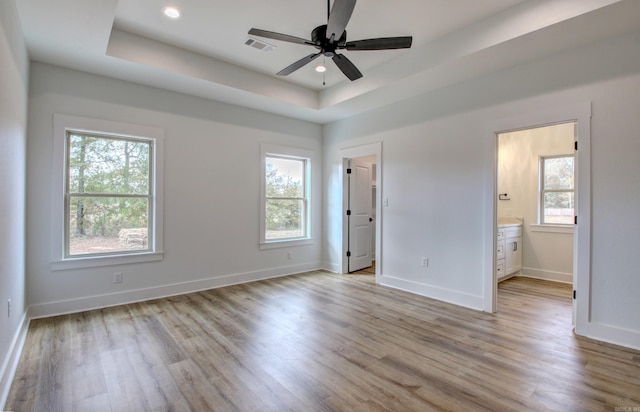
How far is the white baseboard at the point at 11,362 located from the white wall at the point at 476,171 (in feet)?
13.5

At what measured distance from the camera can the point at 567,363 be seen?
95.6 inches

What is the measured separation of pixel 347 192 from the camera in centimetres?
566

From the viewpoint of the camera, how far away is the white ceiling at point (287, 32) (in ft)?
8.53

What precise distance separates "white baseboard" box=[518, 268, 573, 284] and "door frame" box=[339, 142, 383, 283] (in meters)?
2.76

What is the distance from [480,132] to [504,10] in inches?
50.4

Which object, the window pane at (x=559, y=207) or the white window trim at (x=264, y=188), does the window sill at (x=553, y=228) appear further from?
the white window trim at (x=264, y=188)

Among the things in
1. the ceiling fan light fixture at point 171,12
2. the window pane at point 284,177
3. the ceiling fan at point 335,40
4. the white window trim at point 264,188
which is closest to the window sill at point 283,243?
the white window trim at point 264,188

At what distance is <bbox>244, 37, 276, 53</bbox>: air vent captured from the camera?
3404mm

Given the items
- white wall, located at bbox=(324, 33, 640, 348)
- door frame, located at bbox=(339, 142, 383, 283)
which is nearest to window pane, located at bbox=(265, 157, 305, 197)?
white wall, located at bbox=(324, 33, 640, 348)

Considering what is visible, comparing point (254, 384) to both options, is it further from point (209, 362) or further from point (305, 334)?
point (305, 334)

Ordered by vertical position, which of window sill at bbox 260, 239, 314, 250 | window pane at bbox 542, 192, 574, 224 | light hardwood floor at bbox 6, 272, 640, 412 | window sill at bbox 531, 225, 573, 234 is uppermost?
window pane at bbox 542, 192, 574, 224

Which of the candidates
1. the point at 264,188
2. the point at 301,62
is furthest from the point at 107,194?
the point at 301,62

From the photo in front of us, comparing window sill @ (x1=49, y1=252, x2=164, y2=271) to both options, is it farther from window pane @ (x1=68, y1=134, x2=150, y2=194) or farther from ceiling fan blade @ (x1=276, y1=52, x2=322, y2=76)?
ceiling fan blade @ (x1=276, y1=52, x2=322, y2=76)

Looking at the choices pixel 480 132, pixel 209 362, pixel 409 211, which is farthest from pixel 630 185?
pixel 209 362
